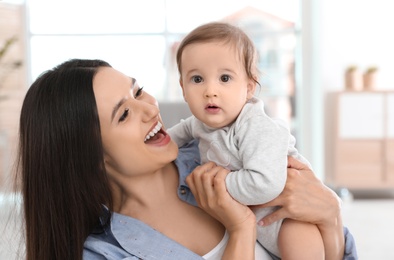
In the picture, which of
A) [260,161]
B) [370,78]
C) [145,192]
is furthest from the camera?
[370,78]

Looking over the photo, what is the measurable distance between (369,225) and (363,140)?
1.29m

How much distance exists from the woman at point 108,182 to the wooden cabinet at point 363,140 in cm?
432

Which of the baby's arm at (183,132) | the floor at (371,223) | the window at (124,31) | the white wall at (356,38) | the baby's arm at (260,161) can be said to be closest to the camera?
the baby's arm at (260,161)

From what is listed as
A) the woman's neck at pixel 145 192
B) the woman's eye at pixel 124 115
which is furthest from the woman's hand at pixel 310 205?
the woman's eye at pixel 124 115

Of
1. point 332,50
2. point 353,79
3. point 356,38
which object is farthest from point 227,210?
point 356,38

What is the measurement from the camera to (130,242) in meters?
1.43

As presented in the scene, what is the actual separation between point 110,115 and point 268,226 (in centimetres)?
48

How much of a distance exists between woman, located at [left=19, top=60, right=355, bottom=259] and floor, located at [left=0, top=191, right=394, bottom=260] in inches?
80.4

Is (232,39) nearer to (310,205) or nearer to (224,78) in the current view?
(224,78)

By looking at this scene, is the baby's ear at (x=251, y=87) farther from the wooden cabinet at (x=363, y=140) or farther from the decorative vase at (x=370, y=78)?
the decorative vase at (x=370, y=78)

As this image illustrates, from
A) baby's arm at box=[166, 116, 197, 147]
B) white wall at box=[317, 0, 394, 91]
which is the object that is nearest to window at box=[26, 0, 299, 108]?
white wall at box=[317, 0, 394, 91]

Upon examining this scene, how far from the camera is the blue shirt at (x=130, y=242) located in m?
1.40

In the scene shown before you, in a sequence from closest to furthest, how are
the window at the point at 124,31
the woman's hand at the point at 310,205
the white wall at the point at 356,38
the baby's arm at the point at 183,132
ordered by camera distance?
the woman's hand at the point at 310,205, the baby's arm at the point at 183,132, the window at the point at 124,31, the white wall at the point at 356,38

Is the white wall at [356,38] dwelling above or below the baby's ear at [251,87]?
above
